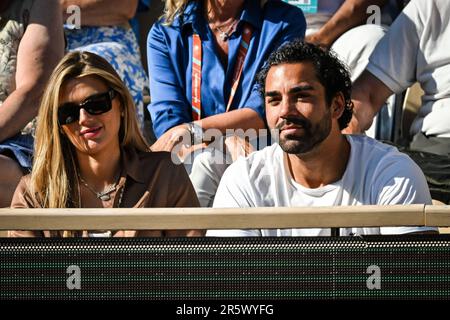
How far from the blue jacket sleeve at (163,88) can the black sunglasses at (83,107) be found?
0.74 m

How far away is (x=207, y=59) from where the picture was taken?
434cm

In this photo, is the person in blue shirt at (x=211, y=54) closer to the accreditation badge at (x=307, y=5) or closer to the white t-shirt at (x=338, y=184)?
the accreditation badge at (x=307, y=5)

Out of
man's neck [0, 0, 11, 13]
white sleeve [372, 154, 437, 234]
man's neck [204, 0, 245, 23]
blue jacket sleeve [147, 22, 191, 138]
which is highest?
man's neck [0, 0, 11, 13]

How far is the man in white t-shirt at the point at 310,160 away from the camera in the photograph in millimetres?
3275

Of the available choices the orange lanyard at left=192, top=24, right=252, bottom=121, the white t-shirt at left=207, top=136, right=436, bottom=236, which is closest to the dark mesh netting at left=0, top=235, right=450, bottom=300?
the white t-shirt at left=207, top=136, right=436, bottom=236

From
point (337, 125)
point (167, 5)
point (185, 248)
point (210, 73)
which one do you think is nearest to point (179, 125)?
point (210, 73)

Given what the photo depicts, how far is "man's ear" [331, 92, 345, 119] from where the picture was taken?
138 inches

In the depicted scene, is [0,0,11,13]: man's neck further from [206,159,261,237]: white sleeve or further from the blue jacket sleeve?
[206,159,261,237]: white sleeve

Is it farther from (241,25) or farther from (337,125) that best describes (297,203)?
(241,25)

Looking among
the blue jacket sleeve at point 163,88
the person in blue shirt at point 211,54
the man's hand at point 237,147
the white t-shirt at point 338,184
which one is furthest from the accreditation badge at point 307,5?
the white t-shirt at point 338,184

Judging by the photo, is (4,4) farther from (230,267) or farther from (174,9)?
(230,267)

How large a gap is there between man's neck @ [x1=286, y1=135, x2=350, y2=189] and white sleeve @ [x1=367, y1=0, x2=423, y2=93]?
1.06 metres

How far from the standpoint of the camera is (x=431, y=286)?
2424 mm

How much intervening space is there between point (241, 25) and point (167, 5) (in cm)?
35
